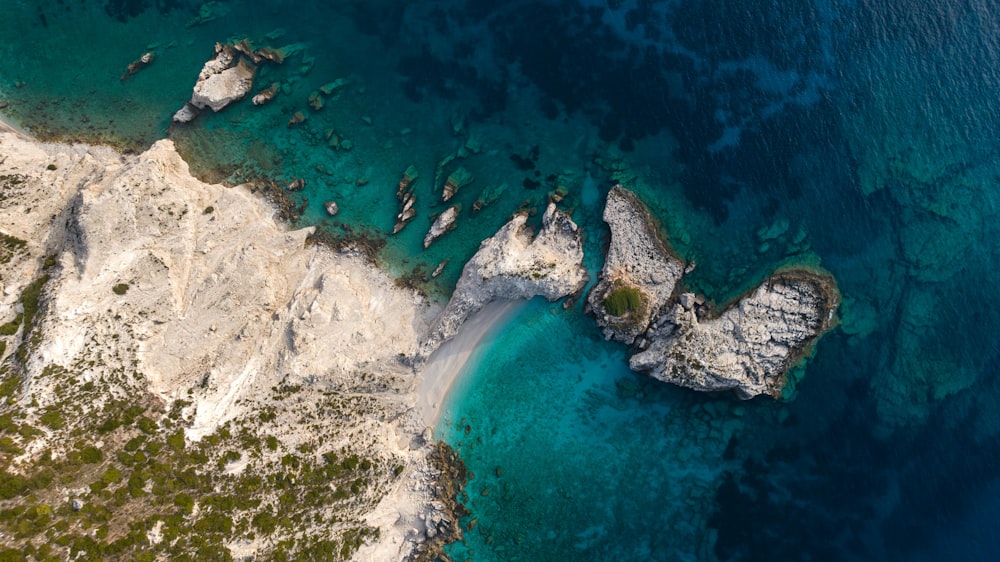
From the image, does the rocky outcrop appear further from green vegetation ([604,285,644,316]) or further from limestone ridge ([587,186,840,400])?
green vegetation ([604,285,644,316])

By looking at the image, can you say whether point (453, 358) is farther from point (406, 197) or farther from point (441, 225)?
point (406, 197)

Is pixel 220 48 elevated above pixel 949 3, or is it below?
below

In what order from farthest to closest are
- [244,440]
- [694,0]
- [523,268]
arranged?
[694,0] → [523,268] → [244,440]

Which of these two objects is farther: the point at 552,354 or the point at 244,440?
the point at 552,354

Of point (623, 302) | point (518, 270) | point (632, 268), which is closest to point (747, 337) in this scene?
point (623, 302)

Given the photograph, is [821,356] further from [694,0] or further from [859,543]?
[694,0]

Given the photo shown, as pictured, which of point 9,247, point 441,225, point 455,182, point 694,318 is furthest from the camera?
point 455,182

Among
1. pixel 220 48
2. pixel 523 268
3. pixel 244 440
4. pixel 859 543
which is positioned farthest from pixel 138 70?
pixel 859 543

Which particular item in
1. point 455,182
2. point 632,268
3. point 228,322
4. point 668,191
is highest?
point 668,191
